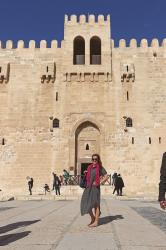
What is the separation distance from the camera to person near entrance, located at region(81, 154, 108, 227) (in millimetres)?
6156

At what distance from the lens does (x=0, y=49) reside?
25.3m

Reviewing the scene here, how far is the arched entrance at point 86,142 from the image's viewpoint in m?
23.5

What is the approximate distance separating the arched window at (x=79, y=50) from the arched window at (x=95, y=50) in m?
0.66

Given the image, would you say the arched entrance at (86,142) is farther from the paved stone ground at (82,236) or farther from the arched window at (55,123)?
the paved stone ground at (82,236)

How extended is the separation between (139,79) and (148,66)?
47.6 inches

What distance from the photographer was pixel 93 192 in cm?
629

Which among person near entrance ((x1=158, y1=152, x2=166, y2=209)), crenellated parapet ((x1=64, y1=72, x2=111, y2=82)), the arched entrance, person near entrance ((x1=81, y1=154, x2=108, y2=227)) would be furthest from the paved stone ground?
crenellated parapet ((x1=64, y1=72, x2=111, y2=82))

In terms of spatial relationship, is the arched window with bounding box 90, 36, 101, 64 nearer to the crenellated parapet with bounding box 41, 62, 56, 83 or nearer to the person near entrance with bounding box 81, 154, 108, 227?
the crenellated parapet with bounding box 41, 62, 56, 83

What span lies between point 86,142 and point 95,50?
736 cm

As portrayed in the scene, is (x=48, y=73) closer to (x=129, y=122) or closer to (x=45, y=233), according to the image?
(x=129, y=122)

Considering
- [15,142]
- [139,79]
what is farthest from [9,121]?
[139,79]

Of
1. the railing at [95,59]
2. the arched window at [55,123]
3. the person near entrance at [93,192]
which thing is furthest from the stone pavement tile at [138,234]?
the railing at [95,59]

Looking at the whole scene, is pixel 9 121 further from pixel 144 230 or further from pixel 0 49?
pixel 144 230

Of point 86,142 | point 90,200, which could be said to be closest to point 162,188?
point 90,200
